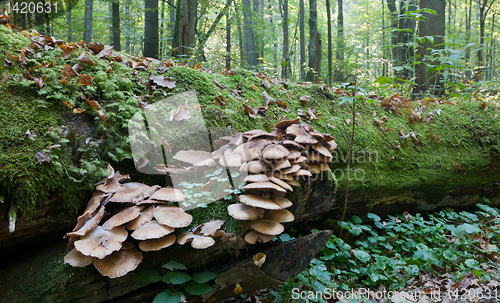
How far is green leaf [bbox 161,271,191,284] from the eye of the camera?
175 cm

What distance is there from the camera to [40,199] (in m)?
1.91

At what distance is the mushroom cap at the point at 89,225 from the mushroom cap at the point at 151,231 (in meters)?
0.28

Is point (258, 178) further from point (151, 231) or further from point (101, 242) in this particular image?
point (101, 242)

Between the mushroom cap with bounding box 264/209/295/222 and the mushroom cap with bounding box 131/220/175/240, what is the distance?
734 millimetres

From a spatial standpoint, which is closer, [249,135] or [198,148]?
[249,135]

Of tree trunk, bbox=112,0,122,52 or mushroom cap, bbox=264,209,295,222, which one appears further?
tree trunk, bbox=112,0,122,52

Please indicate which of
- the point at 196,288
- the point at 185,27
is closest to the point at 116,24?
the point at 185,27

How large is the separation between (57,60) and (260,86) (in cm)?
240

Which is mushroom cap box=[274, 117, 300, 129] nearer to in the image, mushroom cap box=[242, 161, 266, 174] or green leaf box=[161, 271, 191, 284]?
mushroom cap box=[242, 161, 266, 174]

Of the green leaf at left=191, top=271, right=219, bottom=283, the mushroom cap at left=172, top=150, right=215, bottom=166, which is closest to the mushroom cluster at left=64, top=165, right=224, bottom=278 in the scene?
the green leaf at left=191, top=271, right=219, bottom=283

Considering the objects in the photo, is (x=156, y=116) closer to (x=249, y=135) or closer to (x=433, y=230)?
(x=249, y=135)

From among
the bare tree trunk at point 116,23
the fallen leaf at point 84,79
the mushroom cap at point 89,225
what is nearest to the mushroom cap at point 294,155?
the mushroom cap at point 89,225

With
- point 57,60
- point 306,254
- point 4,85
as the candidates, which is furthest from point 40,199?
point 306,254

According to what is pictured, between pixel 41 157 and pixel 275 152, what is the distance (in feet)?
5.75
